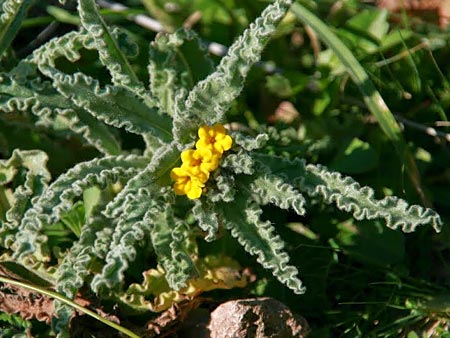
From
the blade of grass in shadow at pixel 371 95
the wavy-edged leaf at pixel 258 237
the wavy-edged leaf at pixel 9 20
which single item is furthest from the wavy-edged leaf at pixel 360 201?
the wavy-edged leaf at pixel 9 20

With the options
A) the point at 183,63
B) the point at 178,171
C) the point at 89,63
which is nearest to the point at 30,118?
the point at 89,63

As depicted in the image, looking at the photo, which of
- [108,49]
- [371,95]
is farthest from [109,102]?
[371,95]

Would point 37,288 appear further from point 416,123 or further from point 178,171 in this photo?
point 416,123

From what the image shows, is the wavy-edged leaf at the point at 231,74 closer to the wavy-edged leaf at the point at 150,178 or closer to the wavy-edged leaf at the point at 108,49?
the wavy-edged leaf at the point at 150,178

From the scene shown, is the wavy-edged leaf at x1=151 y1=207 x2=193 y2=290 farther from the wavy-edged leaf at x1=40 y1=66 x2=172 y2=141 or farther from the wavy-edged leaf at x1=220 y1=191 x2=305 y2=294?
the wavy-edged leaf at x1=40 y1=66 x2=172 y2=141

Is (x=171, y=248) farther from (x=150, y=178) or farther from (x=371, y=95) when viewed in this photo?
(x=371, y=95)

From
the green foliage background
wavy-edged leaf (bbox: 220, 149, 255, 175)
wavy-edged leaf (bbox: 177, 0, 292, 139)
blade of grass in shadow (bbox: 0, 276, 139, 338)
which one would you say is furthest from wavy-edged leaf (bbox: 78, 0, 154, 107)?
blade of grass in shadow (bbox: 0, 276, 139, 338)
